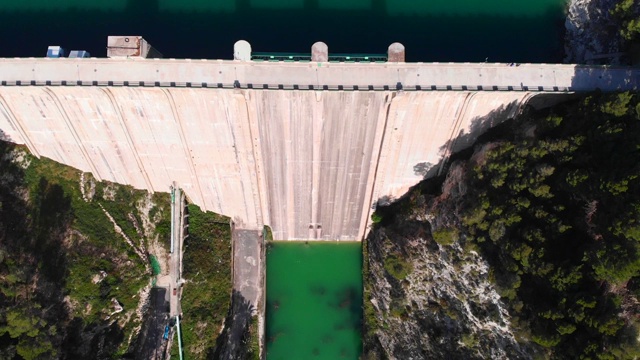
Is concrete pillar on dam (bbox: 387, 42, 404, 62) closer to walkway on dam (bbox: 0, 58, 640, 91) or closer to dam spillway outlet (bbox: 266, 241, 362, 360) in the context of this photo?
walkway on dam (bbox: 0, 58, 640, 91)

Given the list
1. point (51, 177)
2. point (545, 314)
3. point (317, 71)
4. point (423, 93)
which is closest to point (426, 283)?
point (545, 314)

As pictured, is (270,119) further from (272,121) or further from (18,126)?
(18,126)

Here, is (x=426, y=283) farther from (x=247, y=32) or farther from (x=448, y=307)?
(x=247, y=32)

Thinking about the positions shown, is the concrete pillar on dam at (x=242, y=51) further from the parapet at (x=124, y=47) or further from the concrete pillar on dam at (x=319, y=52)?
the parapet at (x=124, y=47)

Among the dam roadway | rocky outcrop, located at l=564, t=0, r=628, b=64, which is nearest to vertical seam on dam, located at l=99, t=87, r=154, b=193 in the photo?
the dam roadway

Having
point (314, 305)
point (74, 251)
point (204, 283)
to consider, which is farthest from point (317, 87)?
point (74, 251)

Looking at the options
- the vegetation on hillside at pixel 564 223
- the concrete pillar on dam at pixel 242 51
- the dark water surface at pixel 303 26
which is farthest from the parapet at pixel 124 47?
the vegetation on hillside at pixel 564 223
